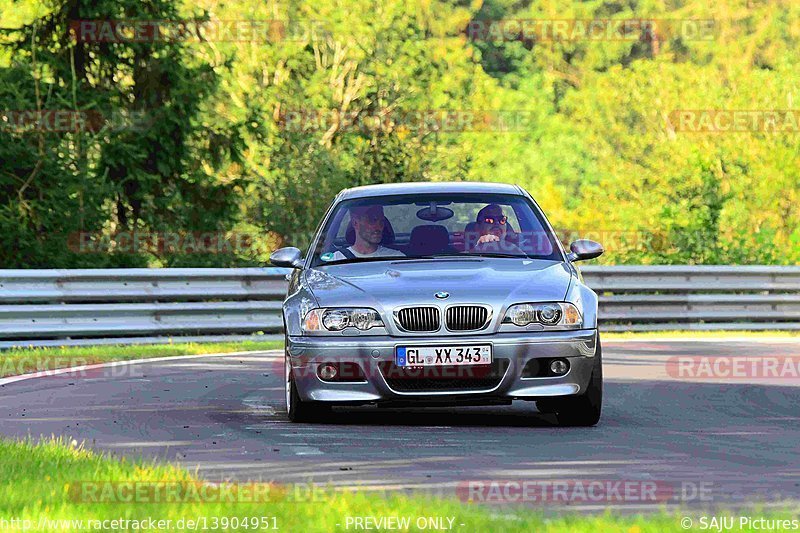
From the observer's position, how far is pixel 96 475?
28.2 ft

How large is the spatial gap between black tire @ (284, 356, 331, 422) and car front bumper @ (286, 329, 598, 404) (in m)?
0.24

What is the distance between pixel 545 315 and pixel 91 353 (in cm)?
930

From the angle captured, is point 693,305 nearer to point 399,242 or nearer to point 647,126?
point 399,242

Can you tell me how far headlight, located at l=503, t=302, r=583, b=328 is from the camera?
1129cm

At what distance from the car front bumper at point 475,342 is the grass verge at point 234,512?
9.31 feet

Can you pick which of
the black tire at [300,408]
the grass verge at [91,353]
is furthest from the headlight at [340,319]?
the grass verge at [91,353]

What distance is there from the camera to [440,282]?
11484 millimetres

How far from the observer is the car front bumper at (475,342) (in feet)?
36.9

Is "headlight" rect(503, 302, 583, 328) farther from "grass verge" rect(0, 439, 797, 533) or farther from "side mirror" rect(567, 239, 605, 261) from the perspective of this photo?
"grass verge" rect(0, 439, 797, 533)

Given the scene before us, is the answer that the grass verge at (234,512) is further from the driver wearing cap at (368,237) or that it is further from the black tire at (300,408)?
the driver wearing cap at (368,237)

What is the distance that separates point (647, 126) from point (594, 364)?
58.2 metres

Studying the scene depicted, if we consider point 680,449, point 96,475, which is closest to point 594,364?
point 680,449

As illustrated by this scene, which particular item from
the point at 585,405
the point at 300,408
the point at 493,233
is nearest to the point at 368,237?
the point at 493,233

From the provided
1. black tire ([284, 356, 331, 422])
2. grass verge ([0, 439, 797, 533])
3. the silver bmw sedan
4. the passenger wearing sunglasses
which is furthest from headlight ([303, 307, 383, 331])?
grass verge ([0, 439, 797, 533])
